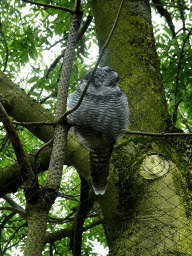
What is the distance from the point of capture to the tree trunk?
58.7 inches

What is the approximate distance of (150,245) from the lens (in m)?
1.44

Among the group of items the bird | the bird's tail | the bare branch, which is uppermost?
the bird

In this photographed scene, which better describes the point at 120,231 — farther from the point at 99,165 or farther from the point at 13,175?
the point at 13,175

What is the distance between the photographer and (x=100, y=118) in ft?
5.16

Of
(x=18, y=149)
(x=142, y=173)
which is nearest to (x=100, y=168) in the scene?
(x=142, y=173)

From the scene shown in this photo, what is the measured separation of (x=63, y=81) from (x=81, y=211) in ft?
4.51

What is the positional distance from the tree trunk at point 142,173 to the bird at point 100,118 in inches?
5.0

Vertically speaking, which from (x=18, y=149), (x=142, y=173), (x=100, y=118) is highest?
(x=100, y=118)

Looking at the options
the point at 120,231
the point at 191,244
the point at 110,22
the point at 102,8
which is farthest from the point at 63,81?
the point at 102,8

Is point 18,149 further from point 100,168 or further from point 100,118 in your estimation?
point 100,168

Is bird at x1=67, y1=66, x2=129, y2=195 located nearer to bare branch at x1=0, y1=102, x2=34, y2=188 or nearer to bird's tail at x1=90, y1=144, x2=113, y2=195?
bird's tail at x1=90, y1=144, x2=113, y2=195

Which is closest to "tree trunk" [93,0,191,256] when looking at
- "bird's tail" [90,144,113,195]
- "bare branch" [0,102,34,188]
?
"bird's tail" [90,144,113,195]

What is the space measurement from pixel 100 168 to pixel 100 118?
0.35 meters

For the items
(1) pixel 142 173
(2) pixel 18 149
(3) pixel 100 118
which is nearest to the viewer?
(2) pixel 18 149
